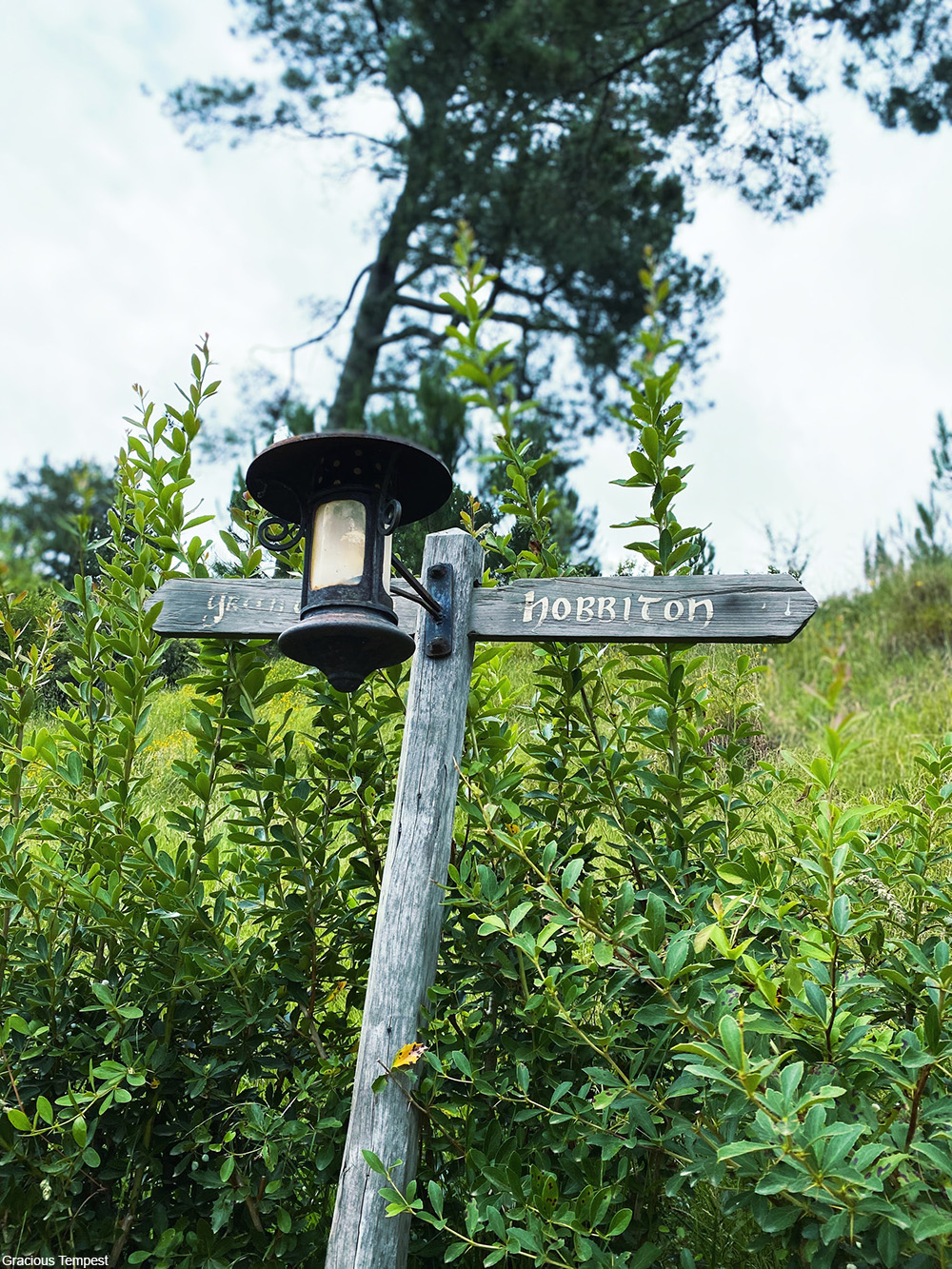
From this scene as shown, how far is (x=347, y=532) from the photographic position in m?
1.91

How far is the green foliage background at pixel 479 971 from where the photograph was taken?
1520 mm

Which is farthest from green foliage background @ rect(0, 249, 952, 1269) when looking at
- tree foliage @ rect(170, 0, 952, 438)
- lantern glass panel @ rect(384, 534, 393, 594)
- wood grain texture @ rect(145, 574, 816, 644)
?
tree foliage @ rect(170, 0, 952, 438)

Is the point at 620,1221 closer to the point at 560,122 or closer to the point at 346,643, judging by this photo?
Answer: the point at 346,643

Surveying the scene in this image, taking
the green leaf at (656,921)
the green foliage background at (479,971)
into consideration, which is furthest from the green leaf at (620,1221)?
the green leaf at (656,921)

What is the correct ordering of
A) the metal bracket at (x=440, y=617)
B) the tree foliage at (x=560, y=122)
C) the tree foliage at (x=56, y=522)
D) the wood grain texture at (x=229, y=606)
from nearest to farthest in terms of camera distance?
the tree foliage at (x=56, y=522) < the metal bracket at (x=440, y=617) < the wood grain texture at (x=229, y=606) < the tree foliage at (x=560, y=122)

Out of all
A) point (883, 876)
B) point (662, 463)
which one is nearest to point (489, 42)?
point (662, 463)

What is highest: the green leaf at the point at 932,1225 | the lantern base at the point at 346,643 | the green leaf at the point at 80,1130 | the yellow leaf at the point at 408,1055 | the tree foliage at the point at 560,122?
the tree foliage at the point at 560,122

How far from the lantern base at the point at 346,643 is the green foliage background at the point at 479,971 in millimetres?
312

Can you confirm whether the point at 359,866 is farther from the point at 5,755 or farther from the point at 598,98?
the point at 598,98

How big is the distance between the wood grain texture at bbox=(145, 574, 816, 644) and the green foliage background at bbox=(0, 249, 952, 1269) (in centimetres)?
11

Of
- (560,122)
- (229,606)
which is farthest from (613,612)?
(560,122)

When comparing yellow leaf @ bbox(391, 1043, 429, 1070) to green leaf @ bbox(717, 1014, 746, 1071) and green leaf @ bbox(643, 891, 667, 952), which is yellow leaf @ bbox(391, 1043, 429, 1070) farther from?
green leaf @ bbox(717, 1014, 746, 1071)

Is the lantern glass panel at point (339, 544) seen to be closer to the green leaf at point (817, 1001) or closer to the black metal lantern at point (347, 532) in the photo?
the black metal lantern at point (347, 532)

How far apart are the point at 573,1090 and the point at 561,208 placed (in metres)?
A: 8.55
